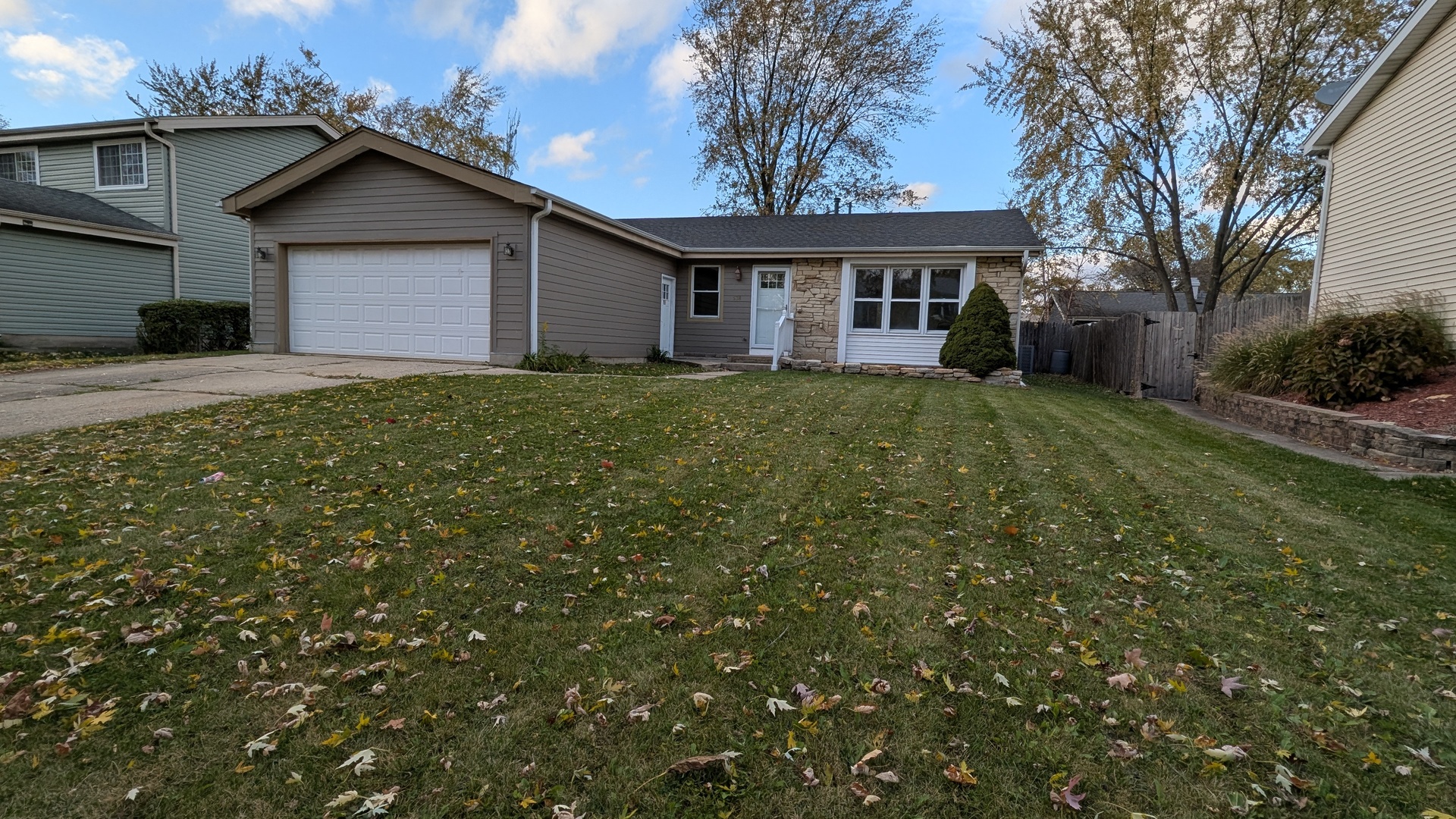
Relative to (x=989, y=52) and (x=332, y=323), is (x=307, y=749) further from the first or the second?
(x=989, y=52)

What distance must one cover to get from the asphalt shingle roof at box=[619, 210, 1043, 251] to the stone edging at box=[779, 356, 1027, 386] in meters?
2.49

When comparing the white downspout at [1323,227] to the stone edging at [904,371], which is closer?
the white downspout at [1323,227]

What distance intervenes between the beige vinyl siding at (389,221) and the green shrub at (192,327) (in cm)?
199

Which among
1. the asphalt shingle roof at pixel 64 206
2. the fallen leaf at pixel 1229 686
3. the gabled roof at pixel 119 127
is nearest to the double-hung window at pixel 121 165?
the gabled roof at pixel 119 127

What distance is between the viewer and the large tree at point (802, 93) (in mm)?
23625

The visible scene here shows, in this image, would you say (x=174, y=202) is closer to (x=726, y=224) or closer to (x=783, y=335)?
(x=726, y=224)

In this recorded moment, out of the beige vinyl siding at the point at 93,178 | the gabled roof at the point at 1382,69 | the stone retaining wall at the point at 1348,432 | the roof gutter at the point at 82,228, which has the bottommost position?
the stone retaining wall at the point at 1348,432

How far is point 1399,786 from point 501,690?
2628mm

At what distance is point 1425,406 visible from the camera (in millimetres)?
6469

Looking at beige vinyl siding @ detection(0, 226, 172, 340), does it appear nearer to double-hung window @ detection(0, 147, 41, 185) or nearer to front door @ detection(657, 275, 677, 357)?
double-hung window @ detection(0, 147, 41, 185)

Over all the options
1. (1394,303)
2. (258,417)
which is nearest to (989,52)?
(1394,303)

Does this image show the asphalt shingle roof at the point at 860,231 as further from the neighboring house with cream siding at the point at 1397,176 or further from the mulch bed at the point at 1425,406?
the mulch bed at the point at 1425,406

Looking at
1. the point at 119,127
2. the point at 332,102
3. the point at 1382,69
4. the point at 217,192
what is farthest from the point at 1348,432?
the point at 332,102

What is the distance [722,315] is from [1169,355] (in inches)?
355
